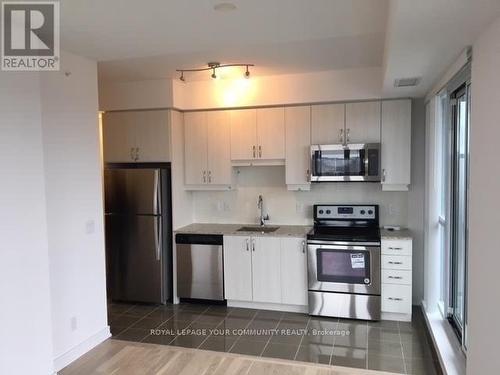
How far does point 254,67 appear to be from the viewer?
4.09m

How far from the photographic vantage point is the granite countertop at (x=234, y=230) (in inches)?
176

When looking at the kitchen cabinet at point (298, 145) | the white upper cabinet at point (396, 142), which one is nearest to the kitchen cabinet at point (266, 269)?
the kitchen cabinet at point (298, 145)

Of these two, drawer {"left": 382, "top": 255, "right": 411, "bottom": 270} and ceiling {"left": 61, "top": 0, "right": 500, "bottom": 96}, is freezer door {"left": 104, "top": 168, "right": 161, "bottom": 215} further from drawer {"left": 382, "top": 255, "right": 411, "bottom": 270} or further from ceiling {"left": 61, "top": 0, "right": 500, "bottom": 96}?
drawer {"left": 382, "top": 255, "right": 411, "bottom": 270}

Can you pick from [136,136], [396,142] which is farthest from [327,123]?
[136,136]

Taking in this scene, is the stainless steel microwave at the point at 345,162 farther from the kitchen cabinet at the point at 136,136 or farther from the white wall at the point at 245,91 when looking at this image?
the kitchen cabinet at the point at 136,136

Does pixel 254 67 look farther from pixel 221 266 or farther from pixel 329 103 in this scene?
pixel 221 266

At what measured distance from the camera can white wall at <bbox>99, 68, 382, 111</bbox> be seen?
14.0 feet

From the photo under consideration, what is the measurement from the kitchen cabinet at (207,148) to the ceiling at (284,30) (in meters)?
1.10

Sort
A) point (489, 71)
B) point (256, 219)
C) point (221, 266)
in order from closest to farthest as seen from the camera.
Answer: point (489, 71) < point (221, 266) < point (256, 219)

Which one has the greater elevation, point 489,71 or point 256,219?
point 489,71

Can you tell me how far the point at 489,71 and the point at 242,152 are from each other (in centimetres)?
309

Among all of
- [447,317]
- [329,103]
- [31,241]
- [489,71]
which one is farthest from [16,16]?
[447,317]

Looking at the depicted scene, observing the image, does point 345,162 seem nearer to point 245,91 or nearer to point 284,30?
point 245,91

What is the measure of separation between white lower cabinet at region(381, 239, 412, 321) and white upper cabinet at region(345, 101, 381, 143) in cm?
109
